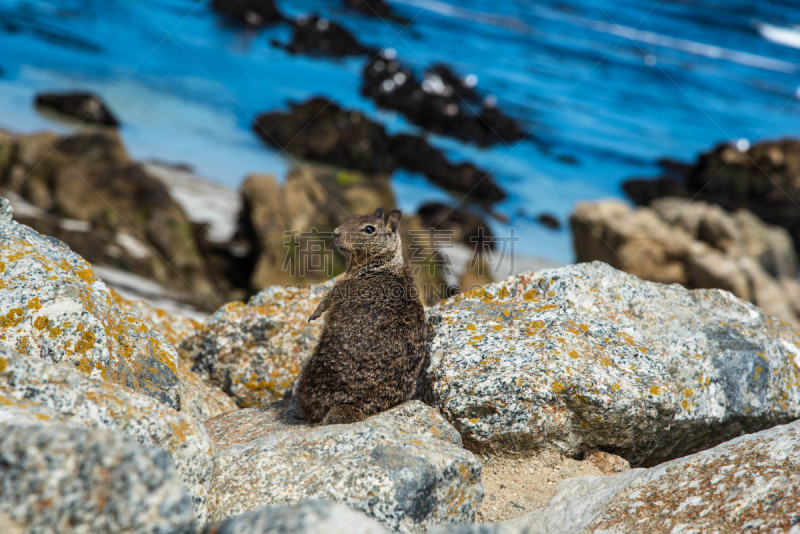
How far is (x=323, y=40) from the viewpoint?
27.1 metres

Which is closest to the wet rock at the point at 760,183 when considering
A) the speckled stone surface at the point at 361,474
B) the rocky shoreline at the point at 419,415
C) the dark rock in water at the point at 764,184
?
the dark rock in water at the point at 764,184

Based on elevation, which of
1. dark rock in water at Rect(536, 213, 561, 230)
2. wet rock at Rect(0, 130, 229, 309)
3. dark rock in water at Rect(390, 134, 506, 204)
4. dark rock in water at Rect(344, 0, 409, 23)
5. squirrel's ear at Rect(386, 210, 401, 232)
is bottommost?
wet rock at Rect(0, 130, 229, 309)

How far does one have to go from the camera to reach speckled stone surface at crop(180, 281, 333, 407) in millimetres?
6902

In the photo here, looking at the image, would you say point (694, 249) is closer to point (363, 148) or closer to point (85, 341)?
point (363, 148)

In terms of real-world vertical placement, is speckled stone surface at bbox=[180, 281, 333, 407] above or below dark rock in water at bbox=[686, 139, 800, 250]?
below

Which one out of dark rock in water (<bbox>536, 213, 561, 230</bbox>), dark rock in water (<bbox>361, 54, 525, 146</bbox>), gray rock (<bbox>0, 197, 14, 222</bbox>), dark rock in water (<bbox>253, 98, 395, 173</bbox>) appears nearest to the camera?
gray rock (<bbox>0, 197, 14, 222</bbox>)

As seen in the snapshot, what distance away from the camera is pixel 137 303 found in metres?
7.71

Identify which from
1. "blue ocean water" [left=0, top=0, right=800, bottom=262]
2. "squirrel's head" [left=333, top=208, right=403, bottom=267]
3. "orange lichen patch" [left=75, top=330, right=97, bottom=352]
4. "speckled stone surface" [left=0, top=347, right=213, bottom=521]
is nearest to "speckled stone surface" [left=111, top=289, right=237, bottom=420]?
"orange lichen patch" [left=75, top=330, right=97, bottom=352]

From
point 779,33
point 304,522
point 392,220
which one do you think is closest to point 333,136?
point 392,220

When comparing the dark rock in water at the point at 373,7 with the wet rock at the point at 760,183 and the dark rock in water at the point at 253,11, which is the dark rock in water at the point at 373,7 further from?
the wet rock at the point at 760,183

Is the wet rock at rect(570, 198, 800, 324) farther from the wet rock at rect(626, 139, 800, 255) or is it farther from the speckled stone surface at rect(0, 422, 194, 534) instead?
the speckled stone surface at rect(0, 422, 194, 534)

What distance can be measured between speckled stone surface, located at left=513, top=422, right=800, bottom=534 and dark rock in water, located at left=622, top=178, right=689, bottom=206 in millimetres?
21731

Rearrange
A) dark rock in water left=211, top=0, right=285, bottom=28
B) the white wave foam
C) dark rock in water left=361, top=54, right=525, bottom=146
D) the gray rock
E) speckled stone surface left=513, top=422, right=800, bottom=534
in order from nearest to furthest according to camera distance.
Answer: speckled stone surface left=513, top=422, right=800, bottom=534 < the gray rock < dark rock in water left=361, top=54, right=525, bottom=146 < dark rock in water left=211, top=0, right=285, bottom=28 < the white wave foam

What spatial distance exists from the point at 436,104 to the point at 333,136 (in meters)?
4.73
